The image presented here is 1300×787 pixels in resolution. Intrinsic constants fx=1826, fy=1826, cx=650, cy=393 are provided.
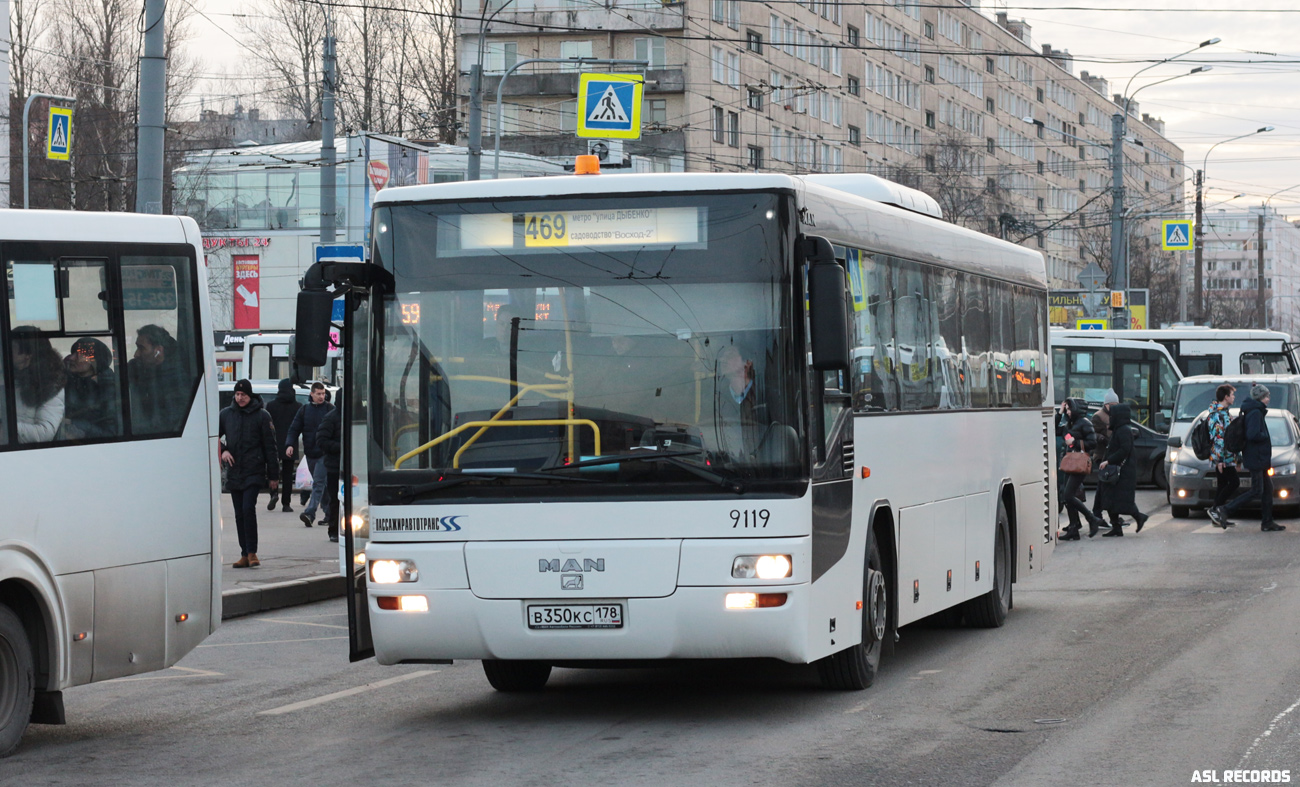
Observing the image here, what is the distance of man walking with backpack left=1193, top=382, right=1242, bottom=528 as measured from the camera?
2277cm

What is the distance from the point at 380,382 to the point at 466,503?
28.4 inches

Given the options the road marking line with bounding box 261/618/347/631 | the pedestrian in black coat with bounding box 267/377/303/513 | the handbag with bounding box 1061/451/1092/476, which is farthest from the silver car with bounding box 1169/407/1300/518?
the road marking line with bounding box 261/618/347/631

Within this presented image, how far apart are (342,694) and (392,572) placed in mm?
1665

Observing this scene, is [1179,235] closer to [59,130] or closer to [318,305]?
[59,130]

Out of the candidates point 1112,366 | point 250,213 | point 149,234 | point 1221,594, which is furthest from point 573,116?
point 149,234

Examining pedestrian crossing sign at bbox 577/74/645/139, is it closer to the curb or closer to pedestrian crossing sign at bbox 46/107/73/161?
the curb

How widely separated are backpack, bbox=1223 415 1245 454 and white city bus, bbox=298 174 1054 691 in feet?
48.8

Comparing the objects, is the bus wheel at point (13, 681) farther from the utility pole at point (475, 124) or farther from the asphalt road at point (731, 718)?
the utility pole at point (475, 124)

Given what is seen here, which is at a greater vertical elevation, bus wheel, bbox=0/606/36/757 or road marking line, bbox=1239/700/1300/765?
bus wheel, bbox=0/606/36/757

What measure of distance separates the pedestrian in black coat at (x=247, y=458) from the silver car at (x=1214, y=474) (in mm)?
12793

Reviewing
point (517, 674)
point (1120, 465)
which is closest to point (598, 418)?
point (517, 674)

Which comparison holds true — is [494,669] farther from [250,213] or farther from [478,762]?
[250,213]

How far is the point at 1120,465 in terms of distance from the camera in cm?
2230

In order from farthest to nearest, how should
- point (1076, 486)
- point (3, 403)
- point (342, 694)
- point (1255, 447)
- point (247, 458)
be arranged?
point (1255, 447)
point (1076, 486)
point (247, 458)
point (342, 694)
point (3, 403)
